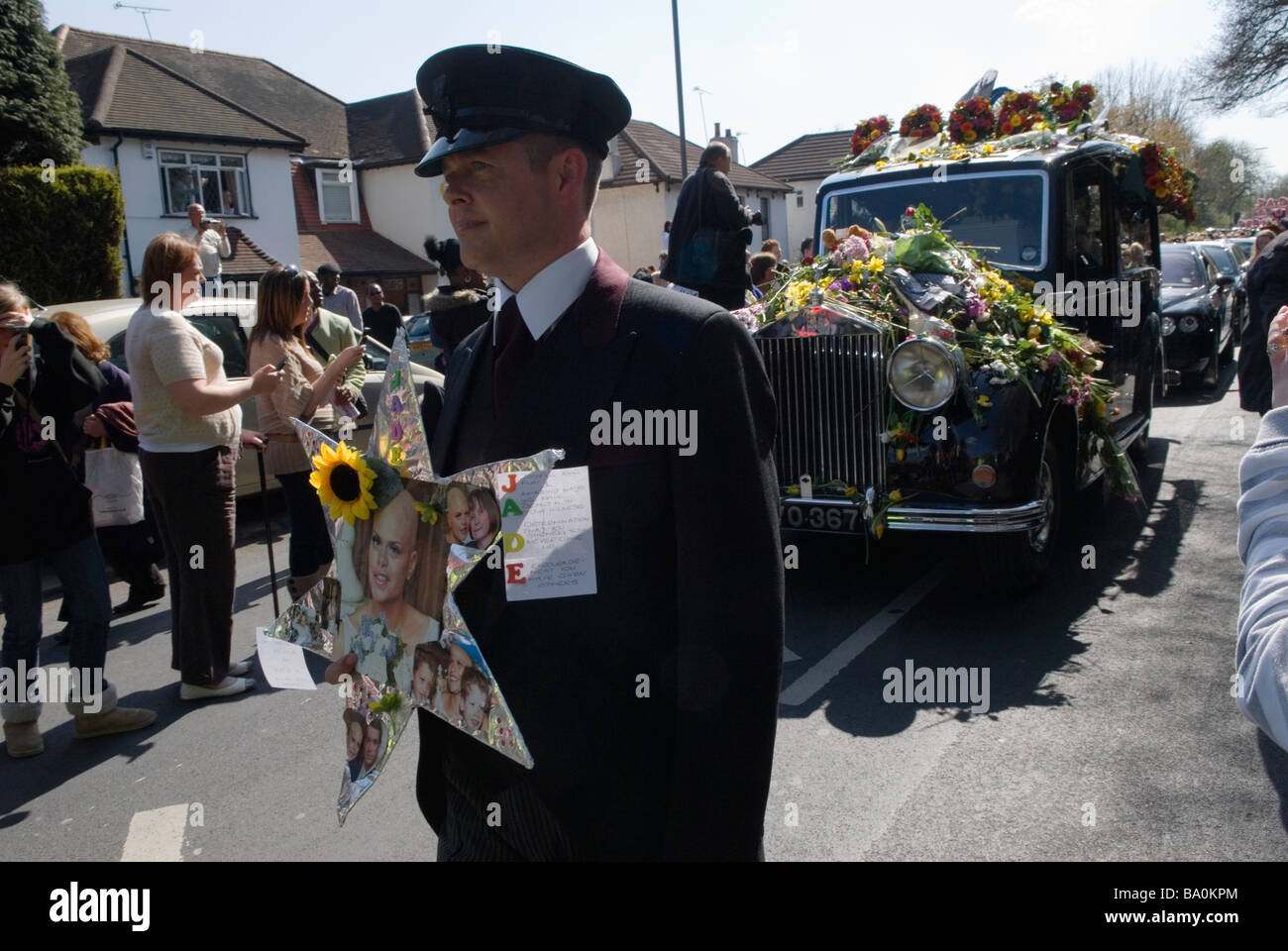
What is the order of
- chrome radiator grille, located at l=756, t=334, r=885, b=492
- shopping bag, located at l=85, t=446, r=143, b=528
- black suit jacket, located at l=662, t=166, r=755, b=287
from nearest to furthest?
chrome radiator grille, located at l=756, t=334, r=885, b=492 < shopping bag, located at l=85, t=446, r=143, b=528 < black suit jacket, located at l=662, t=166, r=755, b=287

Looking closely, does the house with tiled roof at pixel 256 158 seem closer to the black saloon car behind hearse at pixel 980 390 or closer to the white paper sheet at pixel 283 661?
the black saloon car behind hearse at pixel 980 390

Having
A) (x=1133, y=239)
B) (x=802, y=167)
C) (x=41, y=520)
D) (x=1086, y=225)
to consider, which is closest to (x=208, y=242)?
(x=41, y=520)

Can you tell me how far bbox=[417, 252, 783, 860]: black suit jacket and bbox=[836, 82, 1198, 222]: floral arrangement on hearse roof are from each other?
242 inches

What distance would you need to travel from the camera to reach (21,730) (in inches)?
172

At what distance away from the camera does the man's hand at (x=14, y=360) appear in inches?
159

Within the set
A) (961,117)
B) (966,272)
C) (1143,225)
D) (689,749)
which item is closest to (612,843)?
(689,749)

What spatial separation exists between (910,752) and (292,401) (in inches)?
133

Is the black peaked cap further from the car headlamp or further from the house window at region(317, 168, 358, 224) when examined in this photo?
the house window at region(317, 168, 358, 224)

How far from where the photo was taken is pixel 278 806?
12.6 feet

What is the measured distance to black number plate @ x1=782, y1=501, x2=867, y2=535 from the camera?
17.4 feet
